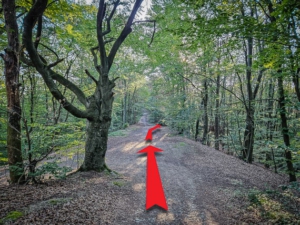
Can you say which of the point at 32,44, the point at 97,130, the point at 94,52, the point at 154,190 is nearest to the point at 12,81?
the point at 32,44

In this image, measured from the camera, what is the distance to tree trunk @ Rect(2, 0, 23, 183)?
4.32 metres

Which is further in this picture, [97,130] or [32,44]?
[97,130]

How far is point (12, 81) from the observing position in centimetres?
456

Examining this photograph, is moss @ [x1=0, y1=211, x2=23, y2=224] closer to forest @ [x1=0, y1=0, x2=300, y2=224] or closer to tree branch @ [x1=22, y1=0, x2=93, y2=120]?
forest @ [x1=0, y1=0, x2=300, y2=224]

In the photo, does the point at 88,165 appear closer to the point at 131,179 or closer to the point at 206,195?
the point at 131,179

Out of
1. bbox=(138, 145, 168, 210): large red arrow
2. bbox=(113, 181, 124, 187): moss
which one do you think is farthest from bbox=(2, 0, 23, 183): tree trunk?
bbox=(138, 145, 168, 210): large red arrow

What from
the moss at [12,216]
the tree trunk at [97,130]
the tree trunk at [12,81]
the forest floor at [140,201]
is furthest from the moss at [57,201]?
the tree trunk at [97,130]

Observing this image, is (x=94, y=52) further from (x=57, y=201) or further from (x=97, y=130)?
(x=57, y=201)

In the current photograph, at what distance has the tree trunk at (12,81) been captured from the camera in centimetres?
432

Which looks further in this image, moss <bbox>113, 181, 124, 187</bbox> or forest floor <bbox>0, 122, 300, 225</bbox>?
moss <bbox>113, 181, 124, 187</bbox>

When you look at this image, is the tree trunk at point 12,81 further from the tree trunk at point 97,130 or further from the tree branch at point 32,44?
the tree trunk at point 97,130

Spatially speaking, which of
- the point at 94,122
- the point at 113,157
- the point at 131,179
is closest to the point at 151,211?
the point at 131,179

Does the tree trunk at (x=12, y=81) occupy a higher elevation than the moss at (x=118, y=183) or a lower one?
higher

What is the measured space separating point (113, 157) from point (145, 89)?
21.9 meters
